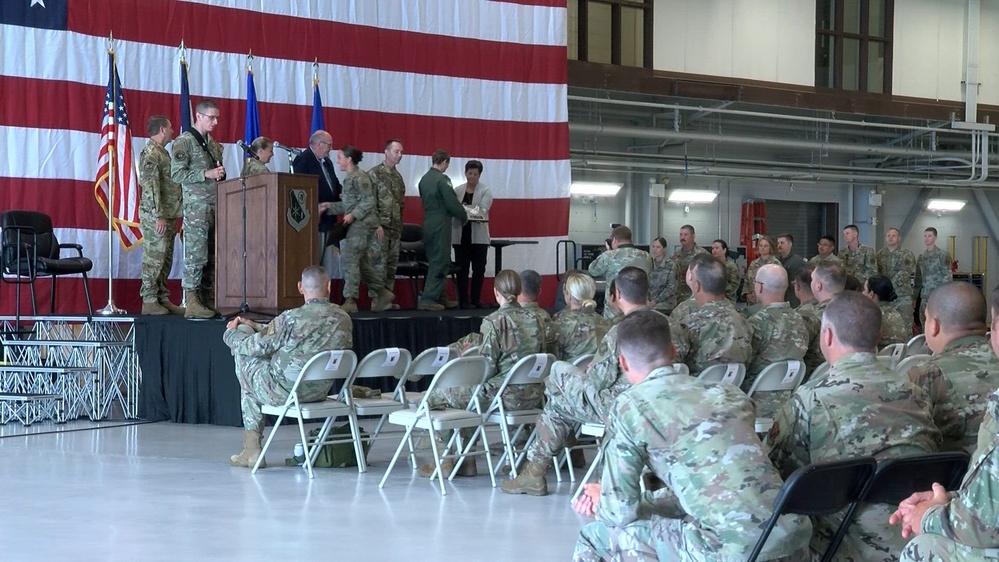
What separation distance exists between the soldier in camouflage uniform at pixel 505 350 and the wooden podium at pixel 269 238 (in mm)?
2351

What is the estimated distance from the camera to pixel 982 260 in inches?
827

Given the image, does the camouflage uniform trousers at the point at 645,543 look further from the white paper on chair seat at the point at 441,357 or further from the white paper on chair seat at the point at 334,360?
the white paper on chair seat at the point at 441,357

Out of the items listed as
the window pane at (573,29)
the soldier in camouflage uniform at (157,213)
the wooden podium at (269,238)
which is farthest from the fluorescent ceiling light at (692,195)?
the soldier in camouflage uniform at (157,213)

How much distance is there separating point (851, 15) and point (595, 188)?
5072mm

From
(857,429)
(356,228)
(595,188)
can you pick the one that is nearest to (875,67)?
(595,188)

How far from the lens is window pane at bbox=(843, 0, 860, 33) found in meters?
17.4

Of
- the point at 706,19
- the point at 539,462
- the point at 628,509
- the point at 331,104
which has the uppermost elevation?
the point at 706,19

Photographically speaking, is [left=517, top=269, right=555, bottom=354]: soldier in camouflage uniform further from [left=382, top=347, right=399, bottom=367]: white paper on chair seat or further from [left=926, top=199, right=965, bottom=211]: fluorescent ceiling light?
[left=926, top=199, right=965, bottom=211]: fluorescent ceiling light

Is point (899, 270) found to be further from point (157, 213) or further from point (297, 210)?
point (157, 213)

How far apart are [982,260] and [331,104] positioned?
14.9 m

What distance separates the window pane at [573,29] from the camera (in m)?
14.5

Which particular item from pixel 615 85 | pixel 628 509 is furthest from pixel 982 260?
pixel 628 509

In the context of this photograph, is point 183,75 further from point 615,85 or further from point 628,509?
point 628,509

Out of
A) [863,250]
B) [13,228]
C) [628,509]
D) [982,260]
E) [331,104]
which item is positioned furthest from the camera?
[982,260]
